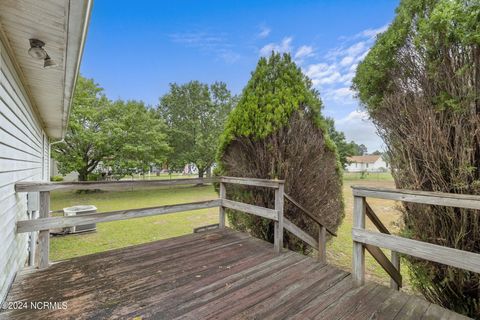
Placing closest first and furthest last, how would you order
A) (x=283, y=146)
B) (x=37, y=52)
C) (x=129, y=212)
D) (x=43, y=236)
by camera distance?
1. (x=37, y=52)
2. (x=43, y=236)
3. (x=129, y=212)
4. (x=283, y=146)

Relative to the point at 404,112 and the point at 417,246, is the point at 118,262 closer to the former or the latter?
the point at 417,246

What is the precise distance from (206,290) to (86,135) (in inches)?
534

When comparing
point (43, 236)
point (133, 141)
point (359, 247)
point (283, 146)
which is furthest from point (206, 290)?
point (133, 141)

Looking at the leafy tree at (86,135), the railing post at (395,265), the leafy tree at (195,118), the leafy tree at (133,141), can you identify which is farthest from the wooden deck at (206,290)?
the leafy tree at (195,118)

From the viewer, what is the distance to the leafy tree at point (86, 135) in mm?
12797

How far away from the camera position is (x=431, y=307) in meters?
1.99

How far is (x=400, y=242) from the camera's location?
2.07 m

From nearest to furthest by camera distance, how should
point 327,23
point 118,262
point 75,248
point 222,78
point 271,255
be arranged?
point 118,262
point 271,255
point 75,248
point 327,23
point 222,78

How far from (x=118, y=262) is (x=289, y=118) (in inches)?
125

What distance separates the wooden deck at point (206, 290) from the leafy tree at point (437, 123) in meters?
0.37

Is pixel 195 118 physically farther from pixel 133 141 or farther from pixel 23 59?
pixel 23 59

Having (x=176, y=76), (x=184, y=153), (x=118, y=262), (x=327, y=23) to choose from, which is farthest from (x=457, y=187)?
(x=176, y=76)

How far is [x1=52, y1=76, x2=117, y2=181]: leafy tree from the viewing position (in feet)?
42.0

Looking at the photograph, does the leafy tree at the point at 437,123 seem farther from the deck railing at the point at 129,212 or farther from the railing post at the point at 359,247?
the deck railing at the point at 129,212
